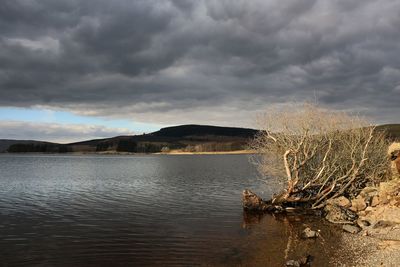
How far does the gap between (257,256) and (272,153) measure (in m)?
19.4

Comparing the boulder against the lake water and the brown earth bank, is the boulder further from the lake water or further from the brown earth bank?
the lake water

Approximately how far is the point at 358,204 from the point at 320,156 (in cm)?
749

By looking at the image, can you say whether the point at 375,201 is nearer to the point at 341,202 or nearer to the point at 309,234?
the point at 341,202

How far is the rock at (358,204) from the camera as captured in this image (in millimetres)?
35609

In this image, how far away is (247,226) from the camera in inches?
1289

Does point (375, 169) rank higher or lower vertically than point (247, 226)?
higher

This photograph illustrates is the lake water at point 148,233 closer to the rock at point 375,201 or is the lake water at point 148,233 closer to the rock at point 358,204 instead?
the rock at point 358,204

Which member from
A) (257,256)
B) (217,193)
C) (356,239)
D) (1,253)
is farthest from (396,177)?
(1,253)

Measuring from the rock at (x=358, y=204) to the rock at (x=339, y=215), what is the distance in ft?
3.64

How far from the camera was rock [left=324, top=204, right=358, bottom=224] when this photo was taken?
3310 cm

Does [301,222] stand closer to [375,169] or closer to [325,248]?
[325,248]

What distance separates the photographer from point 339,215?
111 ft

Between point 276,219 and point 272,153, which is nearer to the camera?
point 276,219

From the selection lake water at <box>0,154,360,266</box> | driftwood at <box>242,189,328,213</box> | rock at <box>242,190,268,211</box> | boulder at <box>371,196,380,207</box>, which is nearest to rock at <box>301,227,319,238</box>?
lake water at <box>0,154,360,266</box>
